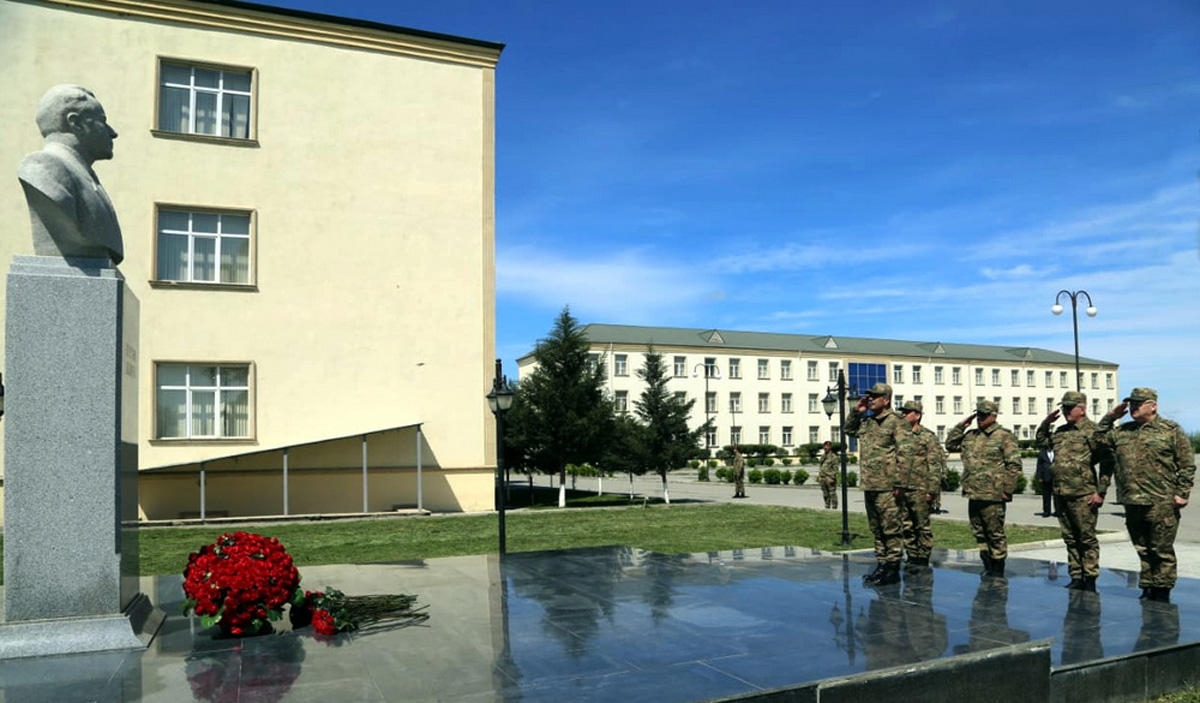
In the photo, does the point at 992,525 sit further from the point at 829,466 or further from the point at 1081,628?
the point at 829,466

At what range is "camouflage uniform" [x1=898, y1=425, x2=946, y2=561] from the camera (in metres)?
9.20

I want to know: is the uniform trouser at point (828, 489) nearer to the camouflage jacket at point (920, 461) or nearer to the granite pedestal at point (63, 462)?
the camouflage jacket at point (920, 461)

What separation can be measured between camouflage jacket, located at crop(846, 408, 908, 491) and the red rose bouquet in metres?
5.86

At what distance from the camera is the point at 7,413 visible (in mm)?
5996

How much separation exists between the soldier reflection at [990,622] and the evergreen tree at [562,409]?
19.1m

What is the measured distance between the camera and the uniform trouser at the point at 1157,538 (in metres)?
7.83

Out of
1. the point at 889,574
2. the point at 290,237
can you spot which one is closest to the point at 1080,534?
the point at 889,574

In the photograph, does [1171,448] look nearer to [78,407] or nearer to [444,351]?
[78,407]

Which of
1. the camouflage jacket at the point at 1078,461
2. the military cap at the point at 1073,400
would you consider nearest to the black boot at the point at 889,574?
the camouflage jacket at the point at 1078,461

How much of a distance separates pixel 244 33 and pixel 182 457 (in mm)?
10826

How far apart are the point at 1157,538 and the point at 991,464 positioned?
1.80 m

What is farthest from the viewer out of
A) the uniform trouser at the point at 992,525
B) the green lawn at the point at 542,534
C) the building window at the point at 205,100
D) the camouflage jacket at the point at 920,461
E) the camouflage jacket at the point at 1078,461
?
the building window at the point at 205,100

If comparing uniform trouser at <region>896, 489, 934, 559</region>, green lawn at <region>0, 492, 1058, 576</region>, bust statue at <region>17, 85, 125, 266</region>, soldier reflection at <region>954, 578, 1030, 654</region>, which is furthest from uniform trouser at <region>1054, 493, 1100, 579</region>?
bust statue at <region>17, 85, 125, 266</region>

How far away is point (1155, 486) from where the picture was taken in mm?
7832
